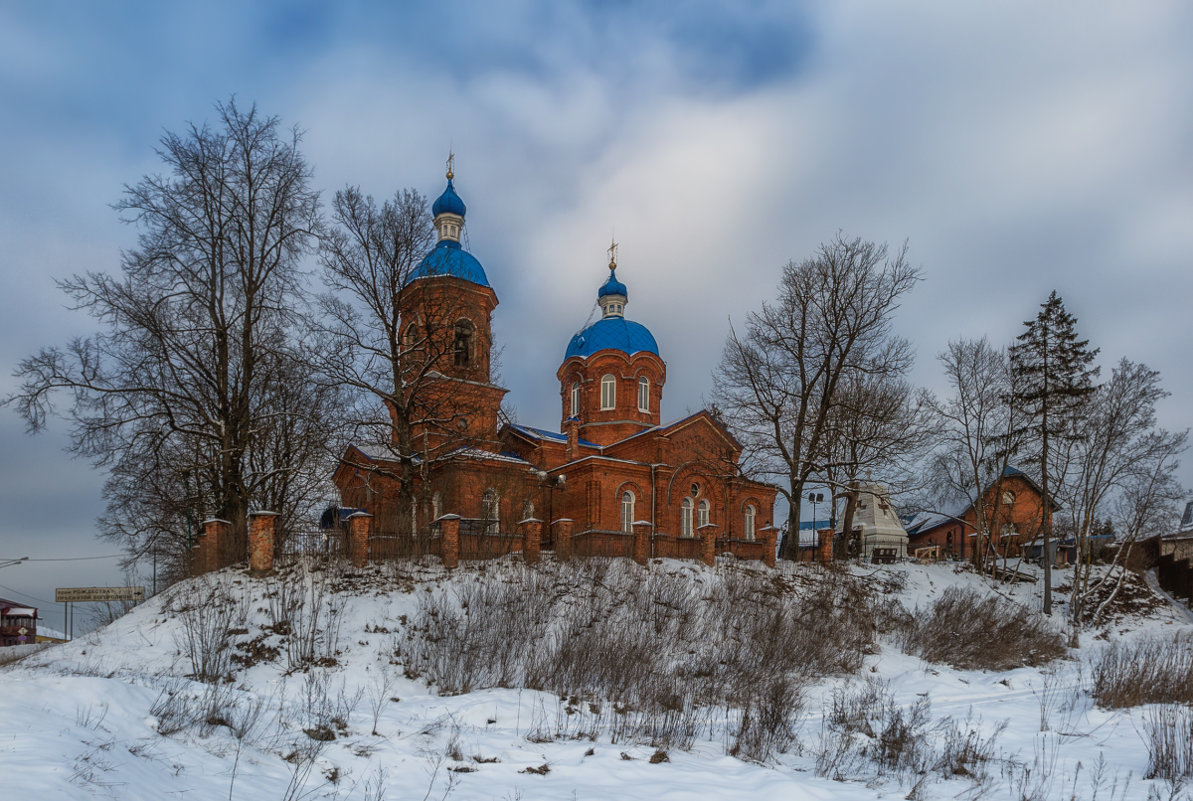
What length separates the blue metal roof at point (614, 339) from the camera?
107 ft

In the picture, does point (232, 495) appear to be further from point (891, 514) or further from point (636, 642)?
point (891, 514)

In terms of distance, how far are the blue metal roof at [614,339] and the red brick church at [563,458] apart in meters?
0.07

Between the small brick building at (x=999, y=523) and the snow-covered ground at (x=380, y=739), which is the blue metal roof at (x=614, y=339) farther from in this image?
the snow-covered ground at (x=380, y=739)

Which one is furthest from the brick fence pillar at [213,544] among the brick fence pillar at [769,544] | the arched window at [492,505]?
the brick fence pillar at [769,544]

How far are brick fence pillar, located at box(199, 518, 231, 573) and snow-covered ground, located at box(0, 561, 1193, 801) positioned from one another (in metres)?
2.57

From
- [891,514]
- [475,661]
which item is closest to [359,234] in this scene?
[475,661]

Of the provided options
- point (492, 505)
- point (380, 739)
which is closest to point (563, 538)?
point (492, 505)

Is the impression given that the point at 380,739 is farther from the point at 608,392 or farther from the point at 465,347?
the point at 608,392

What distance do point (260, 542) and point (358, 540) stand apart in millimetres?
1830

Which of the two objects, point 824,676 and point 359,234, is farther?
point 359,234

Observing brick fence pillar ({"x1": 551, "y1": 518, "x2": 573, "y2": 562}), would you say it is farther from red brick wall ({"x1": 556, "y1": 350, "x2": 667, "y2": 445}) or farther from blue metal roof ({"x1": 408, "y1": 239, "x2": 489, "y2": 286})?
red brick wall ({"x1": 556, "y1": 350, "x2": 667, "y2": 445})

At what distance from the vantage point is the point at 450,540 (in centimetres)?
1644

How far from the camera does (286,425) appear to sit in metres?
20.8

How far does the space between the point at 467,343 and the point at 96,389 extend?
10447 mm
